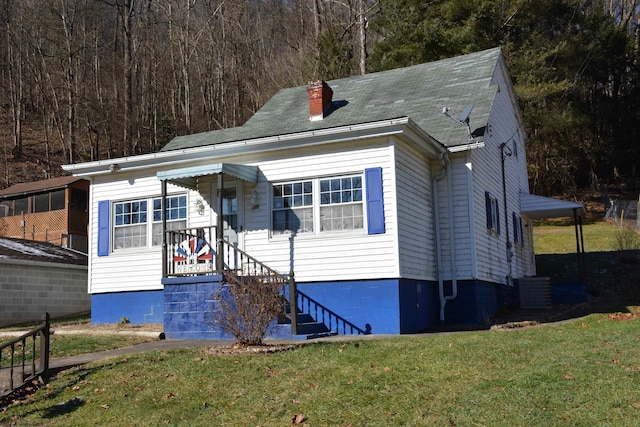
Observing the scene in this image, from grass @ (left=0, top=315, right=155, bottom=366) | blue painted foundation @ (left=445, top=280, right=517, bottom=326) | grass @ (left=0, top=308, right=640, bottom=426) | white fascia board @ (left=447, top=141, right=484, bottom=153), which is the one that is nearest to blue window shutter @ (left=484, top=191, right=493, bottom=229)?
blue painted foundation @ (left=445, top=280, right=517, bottom=326)

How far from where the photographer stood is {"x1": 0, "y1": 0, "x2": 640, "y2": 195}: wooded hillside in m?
33.5

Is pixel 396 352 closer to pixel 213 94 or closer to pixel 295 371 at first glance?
pixel 295 371

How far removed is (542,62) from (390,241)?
24.7m

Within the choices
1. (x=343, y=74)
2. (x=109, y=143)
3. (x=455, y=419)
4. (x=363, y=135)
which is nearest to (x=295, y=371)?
(x=455, y=419)

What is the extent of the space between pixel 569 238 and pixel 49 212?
2555 centimetres

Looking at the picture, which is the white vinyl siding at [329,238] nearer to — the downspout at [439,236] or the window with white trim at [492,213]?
the downspout at [439,236]

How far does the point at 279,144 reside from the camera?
532 inches

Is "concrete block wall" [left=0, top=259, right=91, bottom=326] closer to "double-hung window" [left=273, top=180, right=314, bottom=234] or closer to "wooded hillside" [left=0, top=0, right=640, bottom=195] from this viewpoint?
"double-hung window" [left=273, top=180, right=314, bottom=234]

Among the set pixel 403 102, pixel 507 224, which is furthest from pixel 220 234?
pixel 507 224


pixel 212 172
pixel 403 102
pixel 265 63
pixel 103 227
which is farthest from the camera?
pixel 265 63

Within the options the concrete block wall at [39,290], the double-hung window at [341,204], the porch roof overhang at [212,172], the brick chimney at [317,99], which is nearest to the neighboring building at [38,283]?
the concrete block wall at [39,290]

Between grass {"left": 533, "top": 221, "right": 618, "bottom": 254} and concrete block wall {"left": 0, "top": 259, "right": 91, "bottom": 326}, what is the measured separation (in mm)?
19591

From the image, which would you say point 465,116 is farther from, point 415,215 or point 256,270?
point 256,270

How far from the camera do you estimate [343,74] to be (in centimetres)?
3569
